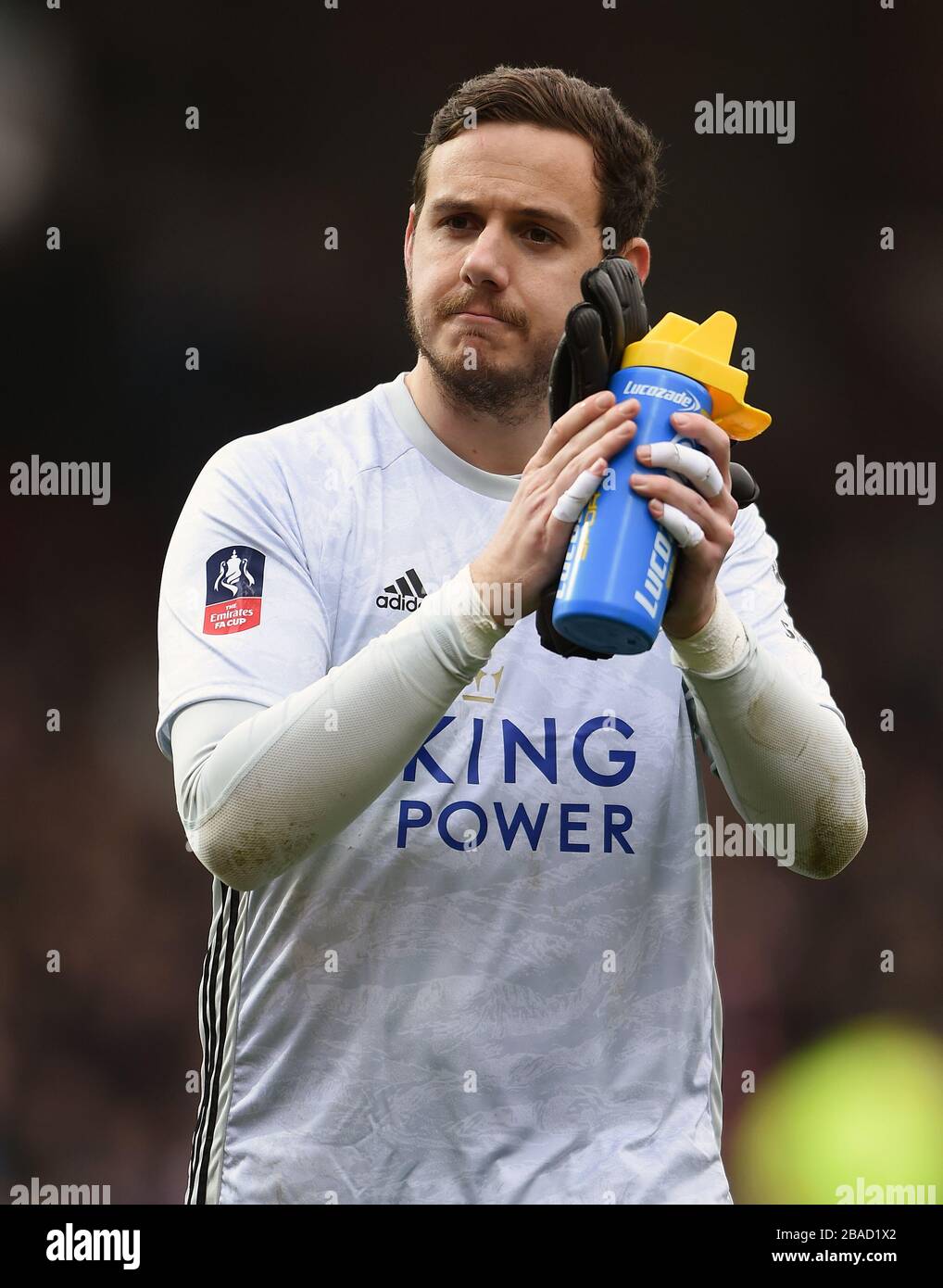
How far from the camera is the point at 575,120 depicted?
2420 millimetres

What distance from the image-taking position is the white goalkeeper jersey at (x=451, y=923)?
80.3 inches

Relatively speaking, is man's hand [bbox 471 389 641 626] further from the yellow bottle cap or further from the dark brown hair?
the dark brown hair

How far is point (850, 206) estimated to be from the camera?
16.3ft

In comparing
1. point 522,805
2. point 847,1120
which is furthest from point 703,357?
point 847,1120

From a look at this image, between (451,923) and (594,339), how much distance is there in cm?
81

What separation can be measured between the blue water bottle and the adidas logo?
51 centimetres

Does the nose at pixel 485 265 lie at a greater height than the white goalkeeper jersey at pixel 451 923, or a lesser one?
greater

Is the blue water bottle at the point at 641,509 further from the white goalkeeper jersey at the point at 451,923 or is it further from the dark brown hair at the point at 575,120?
the dark brown hair at the point at 575,120

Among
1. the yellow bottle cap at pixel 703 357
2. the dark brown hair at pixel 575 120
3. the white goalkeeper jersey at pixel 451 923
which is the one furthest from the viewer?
the dark brown hair at pixel 575 120

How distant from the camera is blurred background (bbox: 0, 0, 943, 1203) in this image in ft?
15.8

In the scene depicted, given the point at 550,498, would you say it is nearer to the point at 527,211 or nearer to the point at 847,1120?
the point at 527,211
